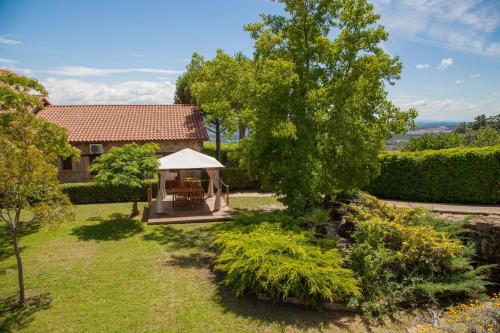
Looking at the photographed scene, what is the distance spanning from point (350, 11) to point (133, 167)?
1047 centimetres

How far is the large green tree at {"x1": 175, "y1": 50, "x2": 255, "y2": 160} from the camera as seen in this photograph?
12391 millimetres

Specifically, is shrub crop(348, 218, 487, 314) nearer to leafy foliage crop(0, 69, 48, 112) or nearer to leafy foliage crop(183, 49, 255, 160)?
leafy foliage crop(183, 49, 255, 160)

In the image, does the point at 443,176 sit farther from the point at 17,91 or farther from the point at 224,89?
the point at 17,91

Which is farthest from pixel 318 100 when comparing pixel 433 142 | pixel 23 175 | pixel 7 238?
pixel 433 142

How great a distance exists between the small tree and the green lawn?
7.51 feet

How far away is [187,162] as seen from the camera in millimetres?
15195

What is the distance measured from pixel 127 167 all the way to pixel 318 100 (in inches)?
324

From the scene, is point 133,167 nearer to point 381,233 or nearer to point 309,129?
point 309,129

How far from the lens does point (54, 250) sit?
1091 cm

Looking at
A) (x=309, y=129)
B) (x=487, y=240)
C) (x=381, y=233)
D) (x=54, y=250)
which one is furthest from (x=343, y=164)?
(x=54, y=250)

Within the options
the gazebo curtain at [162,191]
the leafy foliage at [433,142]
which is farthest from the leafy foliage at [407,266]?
the leafy foliage at [433,142]

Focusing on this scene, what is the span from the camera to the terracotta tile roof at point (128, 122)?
21.2 meters

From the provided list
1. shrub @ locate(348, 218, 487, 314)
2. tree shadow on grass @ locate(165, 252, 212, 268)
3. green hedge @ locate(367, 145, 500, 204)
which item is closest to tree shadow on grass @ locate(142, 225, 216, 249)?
tree shadow on grass @ locate(165, 252, 212, 268)

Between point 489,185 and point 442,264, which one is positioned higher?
point 489,185
